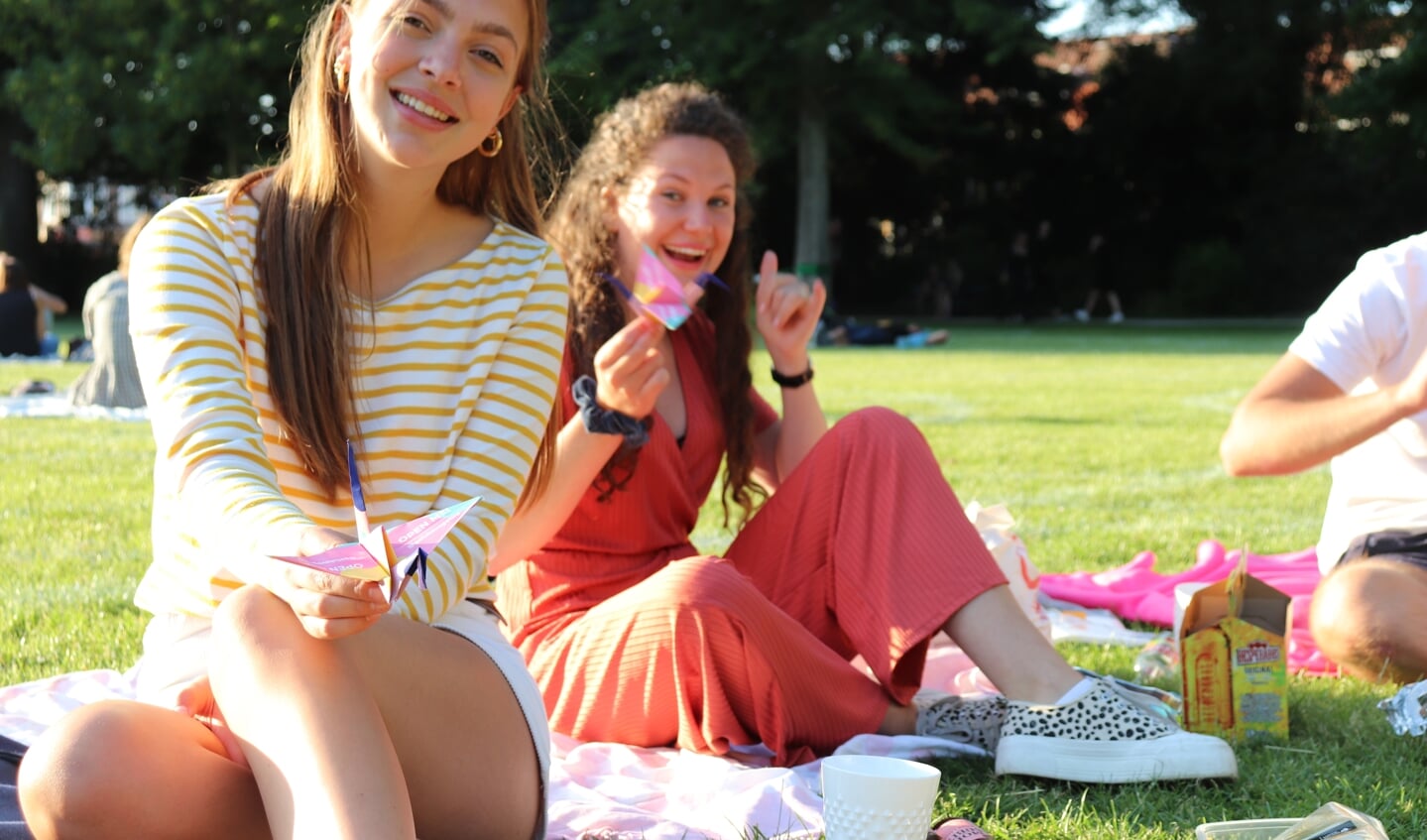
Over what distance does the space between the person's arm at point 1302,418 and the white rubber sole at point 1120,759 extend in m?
0.88

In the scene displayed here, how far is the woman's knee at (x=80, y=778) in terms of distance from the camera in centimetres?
192

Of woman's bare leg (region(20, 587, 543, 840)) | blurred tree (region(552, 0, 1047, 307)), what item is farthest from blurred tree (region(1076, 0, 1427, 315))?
woman's bare leg (region(20, 587, 543, 840))

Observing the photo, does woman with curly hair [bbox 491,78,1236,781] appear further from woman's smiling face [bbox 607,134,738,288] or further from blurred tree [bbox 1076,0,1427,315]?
blurred tree [bbox 1076,0,1427,315]

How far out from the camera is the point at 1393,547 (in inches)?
142

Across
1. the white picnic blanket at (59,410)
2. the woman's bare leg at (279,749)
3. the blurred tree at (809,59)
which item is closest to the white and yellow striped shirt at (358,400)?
the woman's bare leg at (279,749)

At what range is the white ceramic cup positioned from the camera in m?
2.09

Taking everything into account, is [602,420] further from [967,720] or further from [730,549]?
[967,720]

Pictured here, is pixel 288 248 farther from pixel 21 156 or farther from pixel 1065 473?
pixel 21 156

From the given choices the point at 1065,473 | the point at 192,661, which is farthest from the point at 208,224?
the point at 1065,473

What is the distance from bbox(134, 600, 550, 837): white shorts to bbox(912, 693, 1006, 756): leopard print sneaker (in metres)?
1.05

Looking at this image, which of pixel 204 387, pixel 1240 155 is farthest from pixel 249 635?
pixel 1240 155

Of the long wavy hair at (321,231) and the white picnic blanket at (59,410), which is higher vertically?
the long wavy hair at (321,231)

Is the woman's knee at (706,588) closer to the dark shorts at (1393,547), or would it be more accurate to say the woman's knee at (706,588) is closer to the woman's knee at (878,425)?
the woman's knee at (878,425)

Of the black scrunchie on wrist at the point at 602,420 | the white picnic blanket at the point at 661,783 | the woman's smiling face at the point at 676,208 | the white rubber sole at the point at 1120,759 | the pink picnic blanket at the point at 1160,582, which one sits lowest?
the pink picnic blanket at the point at 1160,582
